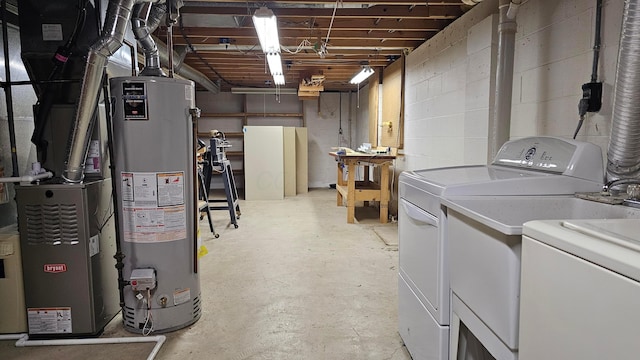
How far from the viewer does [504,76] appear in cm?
236

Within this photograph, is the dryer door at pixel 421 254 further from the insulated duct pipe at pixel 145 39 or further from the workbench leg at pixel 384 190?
the workbench leg at pixel 384 190

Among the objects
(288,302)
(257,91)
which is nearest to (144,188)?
(288,302)

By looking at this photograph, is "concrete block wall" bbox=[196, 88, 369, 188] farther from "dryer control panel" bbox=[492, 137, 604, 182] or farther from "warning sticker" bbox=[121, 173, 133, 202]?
"dryer control panel" bbox=[492, 137, 604, 182]

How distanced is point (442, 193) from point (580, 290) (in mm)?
748

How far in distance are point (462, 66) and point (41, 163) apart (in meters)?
3.35

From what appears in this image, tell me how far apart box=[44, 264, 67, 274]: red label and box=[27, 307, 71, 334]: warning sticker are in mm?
231

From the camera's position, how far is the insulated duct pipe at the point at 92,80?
2.01 metres

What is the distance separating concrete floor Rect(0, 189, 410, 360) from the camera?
81.1 inches

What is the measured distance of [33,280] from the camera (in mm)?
2121

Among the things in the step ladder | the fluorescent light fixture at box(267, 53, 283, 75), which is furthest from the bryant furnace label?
the step ladder

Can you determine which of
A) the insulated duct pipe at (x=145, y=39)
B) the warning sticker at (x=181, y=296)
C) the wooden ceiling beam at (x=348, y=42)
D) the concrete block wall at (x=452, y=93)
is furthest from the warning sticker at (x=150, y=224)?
the wooden ceiling beam at (x=348, y=42)

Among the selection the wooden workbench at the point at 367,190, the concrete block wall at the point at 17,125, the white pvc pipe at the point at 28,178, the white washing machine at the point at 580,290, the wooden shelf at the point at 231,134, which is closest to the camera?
the white washing machine at the point at 580,290

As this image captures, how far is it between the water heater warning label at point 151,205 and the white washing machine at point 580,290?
74.2 inches

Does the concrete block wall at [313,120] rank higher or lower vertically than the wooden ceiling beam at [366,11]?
lower
